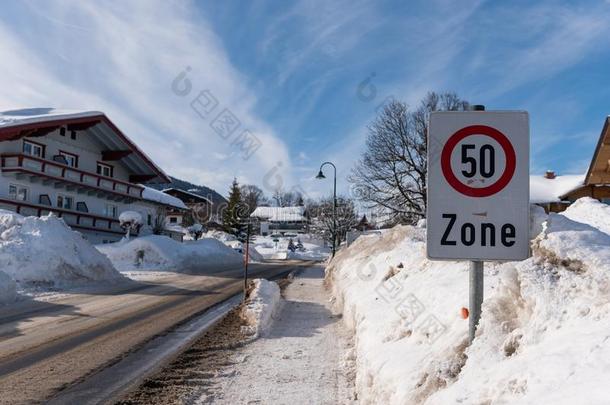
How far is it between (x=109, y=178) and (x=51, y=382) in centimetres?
3208

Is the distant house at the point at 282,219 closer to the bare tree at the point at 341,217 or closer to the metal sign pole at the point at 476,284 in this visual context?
the bare tree at the point at 341,217

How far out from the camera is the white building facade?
28594 mm

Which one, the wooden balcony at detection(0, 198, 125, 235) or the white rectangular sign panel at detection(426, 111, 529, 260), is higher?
the wooden balcony at detection(0, 198, 125, 235)

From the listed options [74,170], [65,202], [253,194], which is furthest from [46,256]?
[253,194]

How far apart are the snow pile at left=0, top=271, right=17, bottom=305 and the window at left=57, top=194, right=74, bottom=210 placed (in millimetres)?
20719

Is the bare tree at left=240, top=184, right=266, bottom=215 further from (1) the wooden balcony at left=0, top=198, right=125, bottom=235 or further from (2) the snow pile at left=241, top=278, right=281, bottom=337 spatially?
(2) the snow pile at left=241, top=278, right=281, bottom=337

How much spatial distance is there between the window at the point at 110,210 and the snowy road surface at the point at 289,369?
30.0 metres

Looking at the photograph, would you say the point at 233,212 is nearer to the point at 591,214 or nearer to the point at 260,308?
the point at 260,308

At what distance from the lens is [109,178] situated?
36.1 m

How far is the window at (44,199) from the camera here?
3072cm

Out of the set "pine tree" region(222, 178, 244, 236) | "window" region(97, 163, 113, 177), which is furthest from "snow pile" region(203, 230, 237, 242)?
"window" region(97, 163, 113, 177)

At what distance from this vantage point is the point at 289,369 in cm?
691

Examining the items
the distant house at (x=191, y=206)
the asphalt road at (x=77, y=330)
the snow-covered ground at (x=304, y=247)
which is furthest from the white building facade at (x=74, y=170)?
the snow-covered ground at (x=304, y=247)

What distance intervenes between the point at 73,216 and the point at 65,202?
4.49ft
